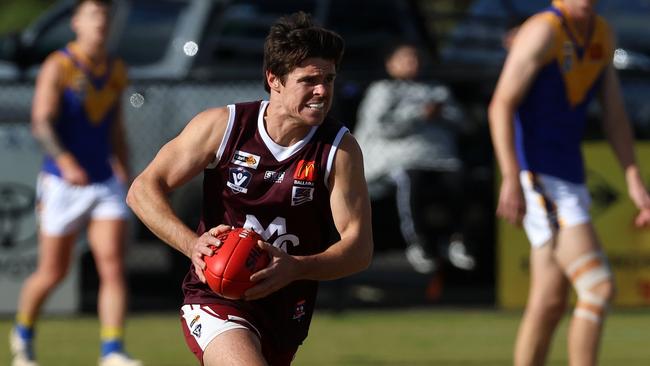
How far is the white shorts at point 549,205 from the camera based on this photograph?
7379mm

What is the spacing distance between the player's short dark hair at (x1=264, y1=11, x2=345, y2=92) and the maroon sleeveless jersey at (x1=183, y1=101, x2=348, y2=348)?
268 mm

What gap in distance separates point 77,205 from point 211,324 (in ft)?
13.3

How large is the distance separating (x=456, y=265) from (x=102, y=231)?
155 inches

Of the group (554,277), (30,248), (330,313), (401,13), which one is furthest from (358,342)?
(401,13)

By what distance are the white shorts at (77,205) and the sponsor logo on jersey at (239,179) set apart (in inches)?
150

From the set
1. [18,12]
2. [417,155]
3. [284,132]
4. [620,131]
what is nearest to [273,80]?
[284,132]

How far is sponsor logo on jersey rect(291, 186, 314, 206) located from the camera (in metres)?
5.68

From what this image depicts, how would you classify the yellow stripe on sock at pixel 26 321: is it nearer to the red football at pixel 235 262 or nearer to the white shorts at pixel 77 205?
the white shorts at pixel 77 205

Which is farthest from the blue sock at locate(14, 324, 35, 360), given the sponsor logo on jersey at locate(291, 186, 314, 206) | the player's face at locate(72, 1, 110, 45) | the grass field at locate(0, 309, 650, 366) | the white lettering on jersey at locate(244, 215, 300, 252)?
the sponsor logo on jersey at locate(291, 186, 314, 206)

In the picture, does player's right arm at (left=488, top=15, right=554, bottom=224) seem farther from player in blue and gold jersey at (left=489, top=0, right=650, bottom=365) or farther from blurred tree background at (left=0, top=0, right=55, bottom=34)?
blurred tree background at (left=0, top=0, right=55, bottom=34)

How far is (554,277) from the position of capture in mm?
7316

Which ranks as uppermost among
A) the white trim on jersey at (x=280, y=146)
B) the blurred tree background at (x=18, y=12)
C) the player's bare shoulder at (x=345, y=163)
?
the white trim on jersey at (x=280, y=146)

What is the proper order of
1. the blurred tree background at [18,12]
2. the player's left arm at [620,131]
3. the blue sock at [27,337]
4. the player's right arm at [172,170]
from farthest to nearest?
the blurred tree background at [18,12] < the blue sock at [27,337] < the player's left arm at [620,131] < the player's right arm at [172,170]

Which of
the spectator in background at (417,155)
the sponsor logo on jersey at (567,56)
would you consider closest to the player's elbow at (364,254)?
the sponsor logo on jersey at (567,56)
